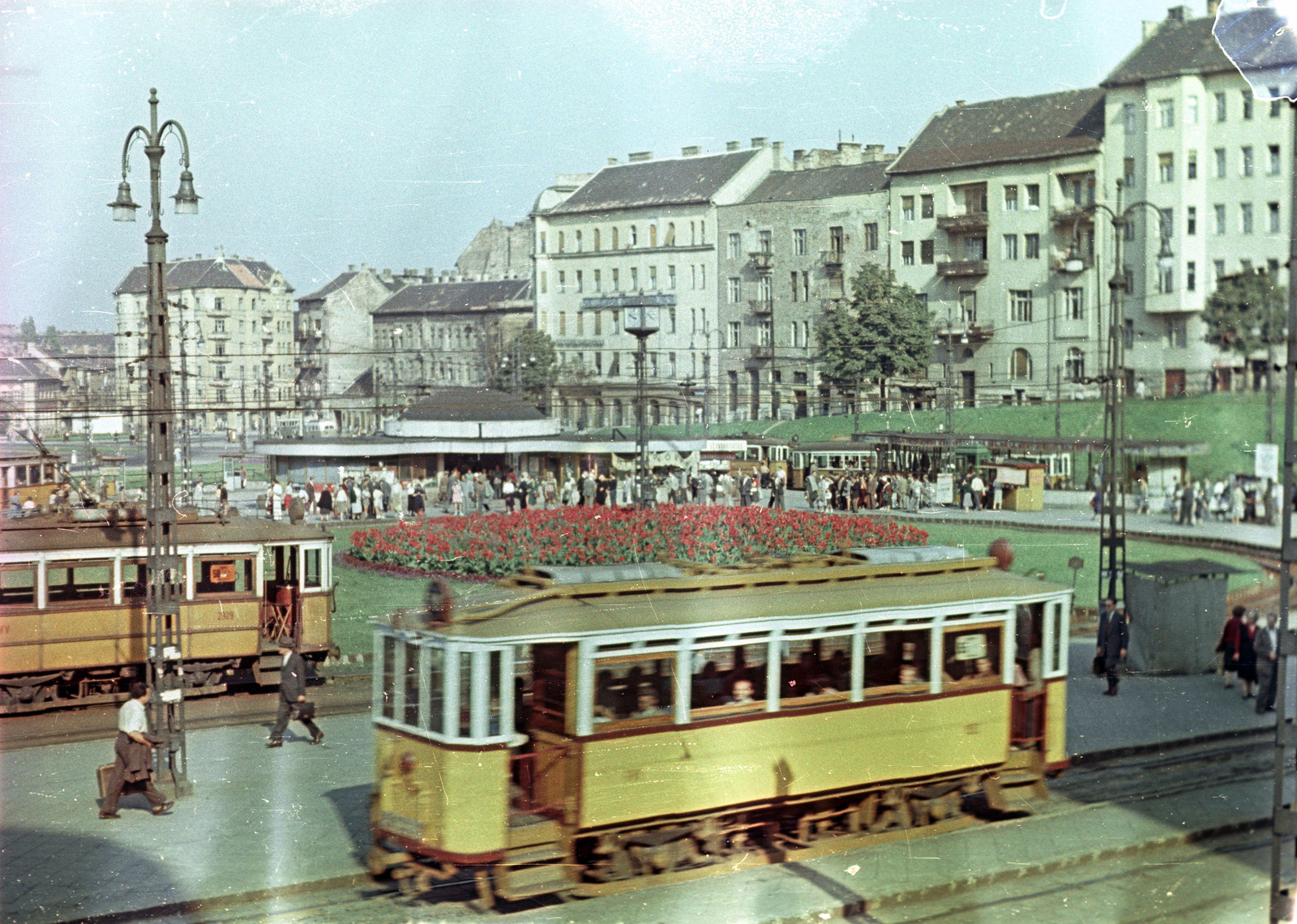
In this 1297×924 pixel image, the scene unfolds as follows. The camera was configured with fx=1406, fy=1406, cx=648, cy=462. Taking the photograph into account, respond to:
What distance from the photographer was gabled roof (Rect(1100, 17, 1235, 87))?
651 cm

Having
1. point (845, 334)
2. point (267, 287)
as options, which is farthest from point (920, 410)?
point (267, 287)

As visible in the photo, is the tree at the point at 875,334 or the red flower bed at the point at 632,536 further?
the red flower bed at the point at 632,536

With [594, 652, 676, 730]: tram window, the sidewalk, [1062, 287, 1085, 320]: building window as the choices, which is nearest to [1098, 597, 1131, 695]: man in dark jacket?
the sidewalk

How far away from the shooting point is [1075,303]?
21.6ft

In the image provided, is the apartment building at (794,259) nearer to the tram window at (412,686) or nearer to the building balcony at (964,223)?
the building balcony at (964,223)

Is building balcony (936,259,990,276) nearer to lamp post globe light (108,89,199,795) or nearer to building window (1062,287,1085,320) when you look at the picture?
building window (1062,287,1085,320)

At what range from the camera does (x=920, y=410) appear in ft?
21.6

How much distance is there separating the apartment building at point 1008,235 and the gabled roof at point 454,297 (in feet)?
5.83

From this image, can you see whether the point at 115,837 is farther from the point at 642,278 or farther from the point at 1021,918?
the point at 1021,918

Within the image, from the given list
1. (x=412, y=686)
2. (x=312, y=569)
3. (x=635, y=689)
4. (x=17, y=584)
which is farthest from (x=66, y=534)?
(x=635, y=689)

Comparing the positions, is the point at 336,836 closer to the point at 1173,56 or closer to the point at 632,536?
the point at 632,536

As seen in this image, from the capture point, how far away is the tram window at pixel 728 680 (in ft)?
18.9

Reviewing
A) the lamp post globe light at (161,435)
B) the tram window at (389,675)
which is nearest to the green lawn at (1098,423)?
the tram window at (389,675)

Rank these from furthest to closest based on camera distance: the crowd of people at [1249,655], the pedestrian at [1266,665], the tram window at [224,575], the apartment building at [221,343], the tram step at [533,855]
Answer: the tram window at [224,575]
the crowd of people at [1249,655]
the pedestrian at [1266,665]
the apartment building at [221,343]
the tram step at [533,855]
